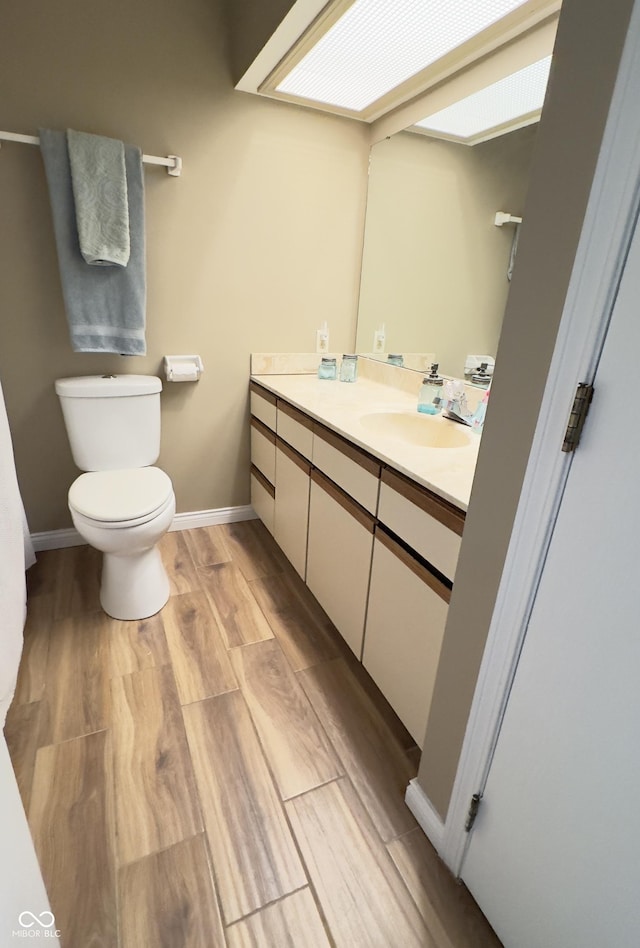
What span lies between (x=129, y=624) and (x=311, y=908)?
1.13 metres

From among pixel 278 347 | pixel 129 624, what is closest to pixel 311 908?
pixel 129 624

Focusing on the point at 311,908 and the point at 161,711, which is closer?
the point at 311,908

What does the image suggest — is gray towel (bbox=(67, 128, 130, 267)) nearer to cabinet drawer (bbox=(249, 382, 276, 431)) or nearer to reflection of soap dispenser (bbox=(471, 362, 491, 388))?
cabinet drawer (bbox=(249, 382, 276, 431))

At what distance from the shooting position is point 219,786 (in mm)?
1211

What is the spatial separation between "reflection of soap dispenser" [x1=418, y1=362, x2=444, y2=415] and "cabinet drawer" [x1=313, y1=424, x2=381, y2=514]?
42cm

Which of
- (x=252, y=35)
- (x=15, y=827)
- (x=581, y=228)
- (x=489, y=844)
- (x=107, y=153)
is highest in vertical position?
(x=252, y=35)

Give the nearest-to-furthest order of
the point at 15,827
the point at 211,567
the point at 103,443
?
the point at 15,827 < the point at 103,443 < the point at 211,567

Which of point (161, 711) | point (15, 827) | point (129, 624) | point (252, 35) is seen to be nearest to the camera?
point (15, 827)

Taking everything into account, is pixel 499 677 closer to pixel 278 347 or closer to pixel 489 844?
pixel 489 844

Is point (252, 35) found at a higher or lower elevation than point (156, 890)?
higher

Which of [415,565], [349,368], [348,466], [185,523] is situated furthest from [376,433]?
[185,523]

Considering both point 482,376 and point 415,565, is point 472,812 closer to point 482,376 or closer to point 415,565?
point 415,565

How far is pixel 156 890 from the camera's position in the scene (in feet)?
3.26

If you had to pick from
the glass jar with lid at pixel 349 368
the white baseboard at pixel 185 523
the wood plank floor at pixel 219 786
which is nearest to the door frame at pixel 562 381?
the wood plank floor at pixel 219 786
